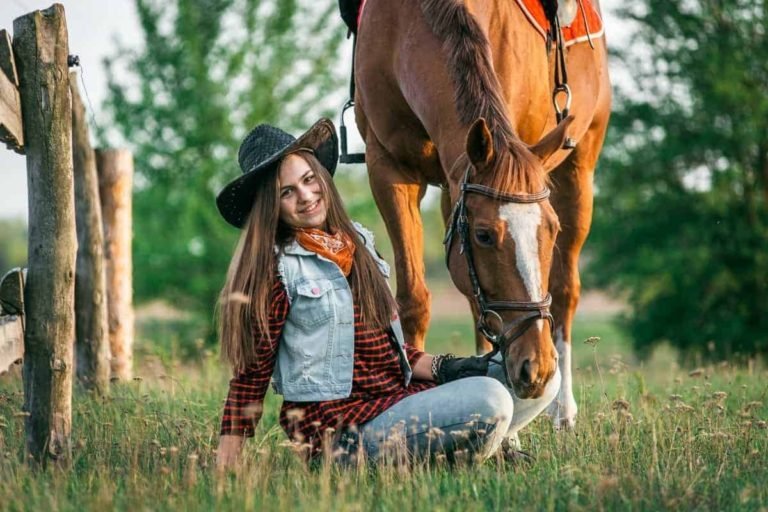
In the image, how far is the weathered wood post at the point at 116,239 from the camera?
727cm

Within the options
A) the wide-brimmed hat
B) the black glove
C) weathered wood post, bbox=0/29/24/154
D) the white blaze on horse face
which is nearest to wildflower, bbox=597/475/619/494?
the white blaze on horse face

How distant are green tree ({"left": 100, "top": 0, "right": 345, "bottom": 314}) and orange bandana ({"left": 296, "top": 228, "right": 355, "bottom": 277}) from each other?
39.3 feet

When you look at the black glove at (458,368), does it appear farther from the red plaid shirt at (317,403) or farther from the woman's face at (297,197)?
the woman's face at (297,197)

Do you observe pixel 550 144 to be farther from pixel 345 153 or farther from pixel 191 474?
pixel 345 153

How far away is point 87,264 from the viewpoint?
21.6 feet

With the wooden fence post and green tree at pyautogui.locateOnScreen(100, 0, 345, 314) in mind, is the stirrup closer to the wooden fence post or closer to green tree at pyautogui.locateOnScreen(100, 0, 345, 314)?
the wooden fence post

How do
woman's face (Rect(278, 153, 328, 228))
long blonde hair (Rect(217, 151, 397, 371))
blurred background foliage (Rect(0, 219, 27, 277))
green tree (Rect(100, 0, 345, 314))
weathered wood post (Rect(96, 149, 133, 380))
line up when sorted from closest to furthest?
long blonde hair (Rect(217, 151, 397, 371))
woman's face (Rect(278, 153, 328, 228))
weathered wood post (Rect(96, 149, 133, 380))
green tree (Rect(100, 0, 345, 314))
blurred background foliage (Rect(0, 219, 27, 277))

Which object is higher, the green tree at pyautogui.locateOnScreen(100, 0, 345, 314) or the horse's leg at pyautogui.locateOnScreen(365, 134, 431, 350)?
the green tree at pyautogui.locateOnScreen(100, 0, 345, 314)

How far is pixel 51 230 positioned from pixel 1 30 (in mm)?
804

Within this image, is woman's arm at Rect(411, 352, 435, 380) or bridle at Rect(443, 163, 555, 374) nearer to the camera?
bridle at Rect(443, 163, 555, 374)

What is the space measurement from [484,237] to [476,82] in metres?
0.75

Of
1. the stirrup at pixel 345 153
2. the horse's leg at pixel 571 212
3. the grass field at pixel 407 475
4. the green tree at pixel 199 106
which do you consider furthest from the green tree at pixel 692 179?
the grass field at pixel 407 475

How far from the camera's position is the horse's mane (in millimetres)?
3418

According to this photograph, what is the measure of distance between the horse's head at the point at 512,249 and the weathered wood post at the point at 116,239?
4.46 meters
